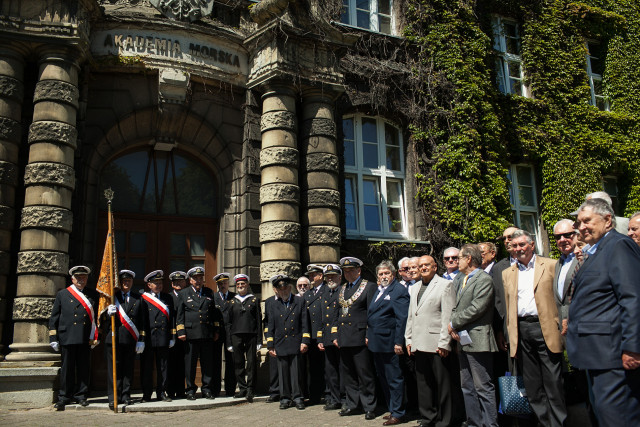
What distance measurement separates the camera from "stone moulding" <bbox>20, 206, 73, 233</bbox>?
9.02 meters

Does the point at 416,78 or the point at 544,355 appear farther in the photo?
the point at 416,78

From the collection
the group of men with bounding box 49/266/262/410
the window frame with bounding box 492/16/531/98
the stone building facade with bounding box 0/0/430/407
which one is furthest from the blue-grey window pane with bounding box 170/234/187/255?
the window frame with bounding box 492/16/531/98

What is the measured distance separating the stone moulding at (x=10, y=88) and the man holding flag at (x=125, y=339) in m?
3.66

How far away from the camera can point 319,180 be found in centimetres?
1126

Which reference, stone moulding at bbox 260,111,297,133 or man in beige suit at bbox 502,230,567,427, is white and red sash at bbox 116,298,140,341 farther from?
man in beige suit at bbox 502,230,567,427

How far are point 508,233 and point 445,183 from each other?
18.8 ft

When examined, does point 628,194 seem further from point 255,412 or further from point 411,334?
point 255,412

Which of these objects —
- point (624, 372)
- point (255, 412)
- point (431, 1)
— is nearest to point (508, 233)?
point (624, 372)

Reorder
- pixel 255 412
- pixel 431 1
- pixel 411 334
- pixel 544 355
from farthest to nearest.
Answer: pixel 431 1 < pixel 255 412 < pixel 411 334 < pixel 544 355

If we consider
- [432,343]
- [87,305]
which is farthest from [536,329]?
[87,305]

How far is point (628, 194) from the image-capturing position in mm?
16000

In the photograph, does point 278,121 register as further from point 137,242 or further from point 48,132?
point 48,132

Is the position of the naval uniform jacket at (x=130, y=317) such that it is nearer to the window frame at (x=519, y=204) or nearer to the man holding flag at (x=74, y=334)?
the man holding flag at (x=74, y=334)

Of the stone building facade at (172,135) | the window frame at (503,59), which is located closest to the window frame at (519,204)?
the window frame at (503,59)
